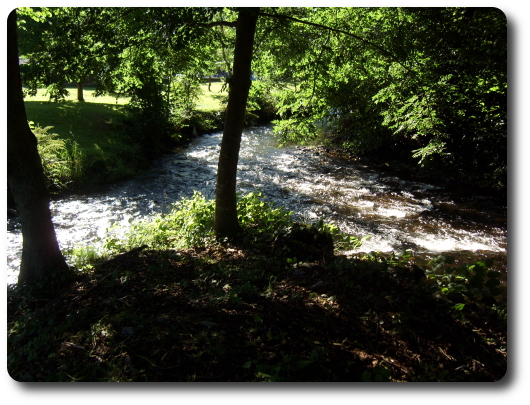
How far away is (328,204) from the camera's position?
344 inches

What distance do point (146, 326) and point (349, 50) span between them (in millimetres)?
4507

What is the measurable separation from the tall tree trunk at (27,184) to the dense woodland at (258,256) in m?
0.02

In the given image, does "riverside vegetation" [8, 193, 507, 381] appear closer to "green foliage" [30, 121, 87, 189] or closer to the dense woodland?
the dense woodland

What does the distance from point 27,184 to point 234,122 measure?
252 cm

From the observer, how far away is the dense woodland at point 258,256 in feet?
9.39

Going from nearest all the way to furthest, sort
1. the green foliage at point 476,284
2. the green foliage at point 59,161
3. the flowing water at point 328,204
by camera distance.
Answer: the green foliage at point 476,284
the flowing water at point 328,204
the green foliage at point 59,161

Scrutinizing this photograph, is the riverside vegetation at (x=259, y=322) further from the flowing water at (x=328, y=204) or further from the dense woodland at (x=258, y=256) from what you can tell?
the flowing water at (x=328, y=204)

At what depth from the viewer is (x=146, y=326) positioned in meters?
3.18

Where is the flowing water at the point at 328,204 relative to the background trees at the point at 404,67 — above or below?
below

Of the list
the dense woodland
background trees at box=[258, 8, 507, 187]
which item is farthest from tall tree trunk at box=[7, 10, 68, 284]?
background trees at box=[258, 8, 507, 187]

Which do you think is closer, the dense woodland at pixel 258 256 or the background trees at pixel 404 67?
the dense woodland at pixel 258 256

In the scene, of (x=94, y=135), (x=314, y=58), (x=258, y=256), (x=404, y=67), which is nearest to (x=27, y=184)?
(x=258, y=256)

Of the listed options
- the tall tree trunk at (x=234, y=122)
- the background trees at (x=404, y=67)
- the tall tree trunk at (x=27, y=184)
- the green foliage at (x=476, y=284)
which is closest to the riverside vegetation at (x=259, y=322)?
the green foliage at (x=476, y=284)
